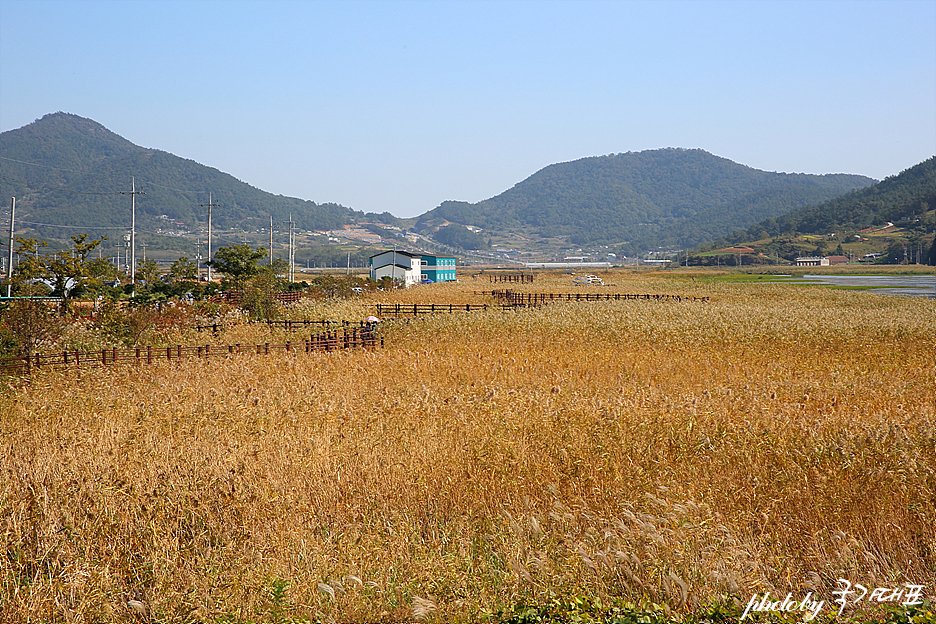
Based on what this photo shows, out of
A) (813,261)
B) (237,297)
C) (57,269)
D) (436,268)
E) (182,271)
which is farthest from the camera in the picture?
(813,261)

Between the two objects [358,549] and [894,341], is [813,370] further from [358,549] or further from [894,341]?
[358,549]

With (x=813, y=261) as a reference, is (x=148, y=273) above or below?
below

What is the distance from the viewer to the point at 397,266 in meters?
80.9

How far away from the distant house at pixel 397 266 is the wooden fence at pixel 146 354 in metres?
54.4

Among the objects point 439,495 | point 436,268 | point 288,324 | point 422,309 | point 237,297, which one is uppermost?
point 436,268

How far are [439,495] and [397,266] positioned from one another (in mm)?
74972

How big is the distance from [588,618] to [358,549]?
7.02 ft

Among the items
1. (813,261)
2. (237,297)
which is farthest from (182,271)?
(813,261)

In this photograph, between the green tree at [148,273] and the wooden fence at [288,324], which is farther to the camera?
the green tree at [148,273]

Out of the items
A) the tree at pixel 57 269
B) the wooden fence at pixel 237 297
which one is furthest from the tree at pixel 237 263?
the tree at pixel 57 269

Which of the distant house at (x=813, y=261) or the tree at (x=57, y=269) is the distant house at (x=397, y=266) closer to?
the tree at (x=57, y=269)

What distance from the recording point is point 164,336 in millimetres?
21859

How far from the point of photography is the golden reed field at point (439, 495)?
16.1 feet

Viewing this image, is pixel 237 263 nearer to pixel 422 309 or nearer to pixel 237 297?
pixel 237 297
